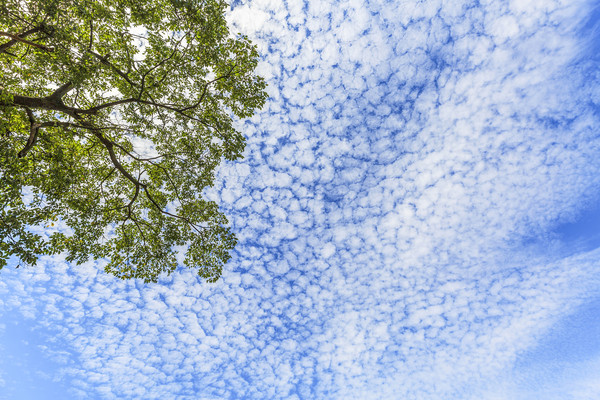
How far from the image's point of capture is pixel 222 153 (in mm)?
12695

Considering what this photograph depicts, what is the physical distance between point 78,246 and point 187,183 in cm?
500

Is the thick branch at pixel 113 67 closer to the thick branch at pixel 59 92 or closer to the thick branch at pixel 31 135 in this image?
the thick branch at pixel 59 92

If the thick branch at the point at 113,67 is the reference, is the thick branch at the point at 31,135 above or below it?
below

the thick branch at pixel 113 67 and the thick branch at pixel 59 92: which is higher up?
the thick branch at pixel 113 67

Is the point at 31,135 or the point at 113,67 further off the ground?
the point at 113,67

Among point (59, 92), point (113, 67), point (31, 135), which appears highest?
point (113, 67)

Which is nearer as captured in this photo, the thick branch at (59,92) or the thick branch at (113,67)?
the thick branch at (113,67)

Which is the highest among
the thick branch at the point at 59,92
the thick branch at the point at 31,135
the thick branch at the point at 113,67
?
the thick branch at the point at 113,67

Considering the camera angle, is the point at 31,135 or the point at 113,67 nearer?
the point at 31,135

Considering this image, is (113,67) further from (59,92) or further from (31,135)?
(31,135)

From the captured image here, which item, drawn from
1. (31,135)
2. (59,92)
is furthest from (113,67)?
(31,135)

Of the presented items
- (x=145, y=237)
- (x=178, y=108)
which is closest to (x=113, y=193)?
(x=145, y=237)

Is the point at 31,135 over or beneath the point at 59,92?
beneath

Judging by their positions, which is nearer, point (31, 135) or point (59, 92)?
point (31, 135)
